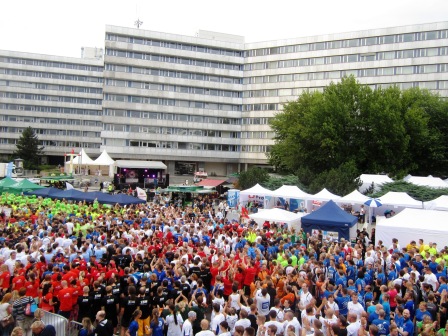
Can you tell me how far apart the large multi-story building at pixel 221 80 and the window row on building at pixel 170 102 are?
15 cm

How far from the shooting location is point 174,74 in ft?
206

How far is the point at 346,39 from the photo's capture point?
58.8 metres

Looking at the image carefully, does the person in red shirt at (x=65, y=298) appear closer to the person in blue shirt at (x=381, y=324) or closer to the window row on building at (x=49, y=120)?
the person in blue shirt at (x=381, y=324)

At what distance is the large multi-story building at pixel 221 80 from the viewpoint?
56.0m

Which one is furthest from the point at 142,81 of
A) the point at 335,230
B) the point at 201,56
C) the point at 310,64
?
the point at 335,230

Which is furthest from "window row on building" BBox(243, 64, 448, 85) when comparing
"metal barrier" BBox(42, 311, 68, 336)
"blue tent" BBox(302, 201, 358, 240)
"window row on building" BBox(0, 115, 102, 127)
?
"metal barrier" BBox(42, 311, 68, 336)

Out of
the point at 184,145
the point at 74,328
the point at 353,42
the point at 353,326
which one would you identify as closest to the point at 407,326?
the point at 353,326

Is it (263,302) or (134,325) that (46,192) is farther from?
(263,302)

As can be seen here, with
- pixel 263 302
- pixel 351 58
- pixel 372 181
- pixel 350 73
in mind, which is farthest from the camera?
pixel 350 73

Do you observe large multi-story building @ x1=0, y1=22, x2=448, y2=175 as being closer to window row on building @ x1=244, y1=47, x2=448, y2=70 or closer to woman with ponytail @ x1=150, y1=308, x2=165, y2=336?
window row on building @ x1=244, y1=47, x2=448, y2=70

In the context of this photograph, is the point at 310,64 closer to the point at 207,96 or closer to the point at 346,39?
the point at 346,39

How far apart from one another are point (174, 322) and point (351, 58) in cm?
5697

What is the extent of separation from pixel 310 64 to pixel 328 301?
56.9 m

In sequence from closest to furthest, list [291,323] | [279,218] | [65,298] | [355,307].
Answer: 1. [291,323]
2. [355,307]
3. [65,298]
4. [279,218]
